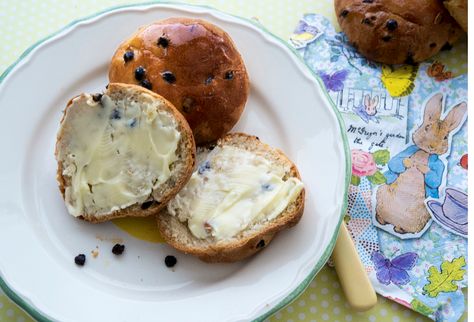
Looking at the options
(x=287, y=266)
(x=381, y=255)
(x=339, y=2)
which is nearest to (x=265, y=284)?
(x=287, y=266)

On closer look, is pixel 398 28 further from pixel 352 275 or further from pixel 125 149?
pixel 125 149

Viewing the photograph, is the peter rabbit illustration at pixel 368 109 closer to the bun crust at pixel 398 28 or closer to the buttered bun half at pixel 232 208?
the bun crust at pixel 398 28

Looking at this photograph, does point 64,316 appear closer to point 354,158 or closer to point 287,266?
point 287,266

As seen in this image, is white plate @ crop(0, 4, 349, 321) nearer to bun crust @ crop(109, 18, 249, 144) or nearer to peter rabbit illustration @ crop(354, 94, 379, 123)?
bun crust @ crop(109, 18, 249, 144)

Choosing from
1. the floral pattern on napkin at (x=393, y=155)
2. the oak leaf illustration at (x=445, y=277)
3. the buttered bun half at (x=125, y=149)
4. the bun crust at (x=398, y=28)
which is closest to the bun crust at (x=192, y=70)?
the buttered bun half at (x=125, y=149)

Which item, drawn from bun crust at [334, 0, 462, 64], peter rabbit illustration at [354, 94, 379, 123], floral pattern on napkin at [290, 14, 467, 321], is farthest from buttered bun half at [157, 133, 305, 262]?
bun crust at [334, 0, 462, 64]

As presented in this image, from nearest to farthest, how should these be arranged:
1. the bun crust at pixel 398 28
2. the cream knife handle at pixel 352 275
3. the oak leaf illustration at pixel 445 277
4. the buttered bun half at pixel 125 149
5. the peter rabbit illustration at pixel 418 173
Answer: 1. the buttered bun half at pixel 125 149
2. the cream knife handle at pixel 352 275
3. the oak leaf illustration at pixel 445 277
4. the peter rabbit illustration at pixel 418 173
5. the bun crust at pixel 398 28
